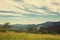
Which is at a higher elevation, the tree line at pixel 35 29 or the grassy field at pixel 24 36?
the tree line at pixel 35 29

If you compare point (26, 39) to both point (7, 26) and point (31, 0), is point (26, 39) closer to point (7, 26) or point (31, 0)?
point (7, 26)

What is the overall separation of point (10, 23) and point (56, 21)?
0.52 m

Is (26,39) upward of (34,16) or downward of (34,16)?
downward

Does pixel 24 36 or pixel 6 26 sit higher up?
pixel 6 26

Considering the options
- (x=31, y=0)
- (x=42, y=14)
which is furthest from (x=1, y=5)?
(x=42, y=14)

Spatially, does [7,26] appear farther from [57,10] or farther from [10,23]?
[57,10]

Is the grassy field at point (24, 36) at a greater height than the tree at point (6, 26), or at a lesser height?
lesser

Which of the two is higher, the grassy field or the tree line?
the tree line

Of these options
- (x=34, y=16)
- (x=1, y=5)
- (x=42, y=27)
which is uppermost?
(x=1, y=5)

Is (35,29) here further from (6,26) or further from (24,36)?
(6,26)

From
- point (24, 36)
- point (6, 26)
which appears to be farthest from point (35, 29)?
point (6, 26)

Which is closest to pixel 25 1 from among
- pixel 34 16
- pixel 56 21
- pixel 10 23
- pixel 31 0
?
pixel 31 0

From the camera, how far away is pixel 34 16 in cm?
153

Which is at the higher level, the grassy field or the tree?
the tree
